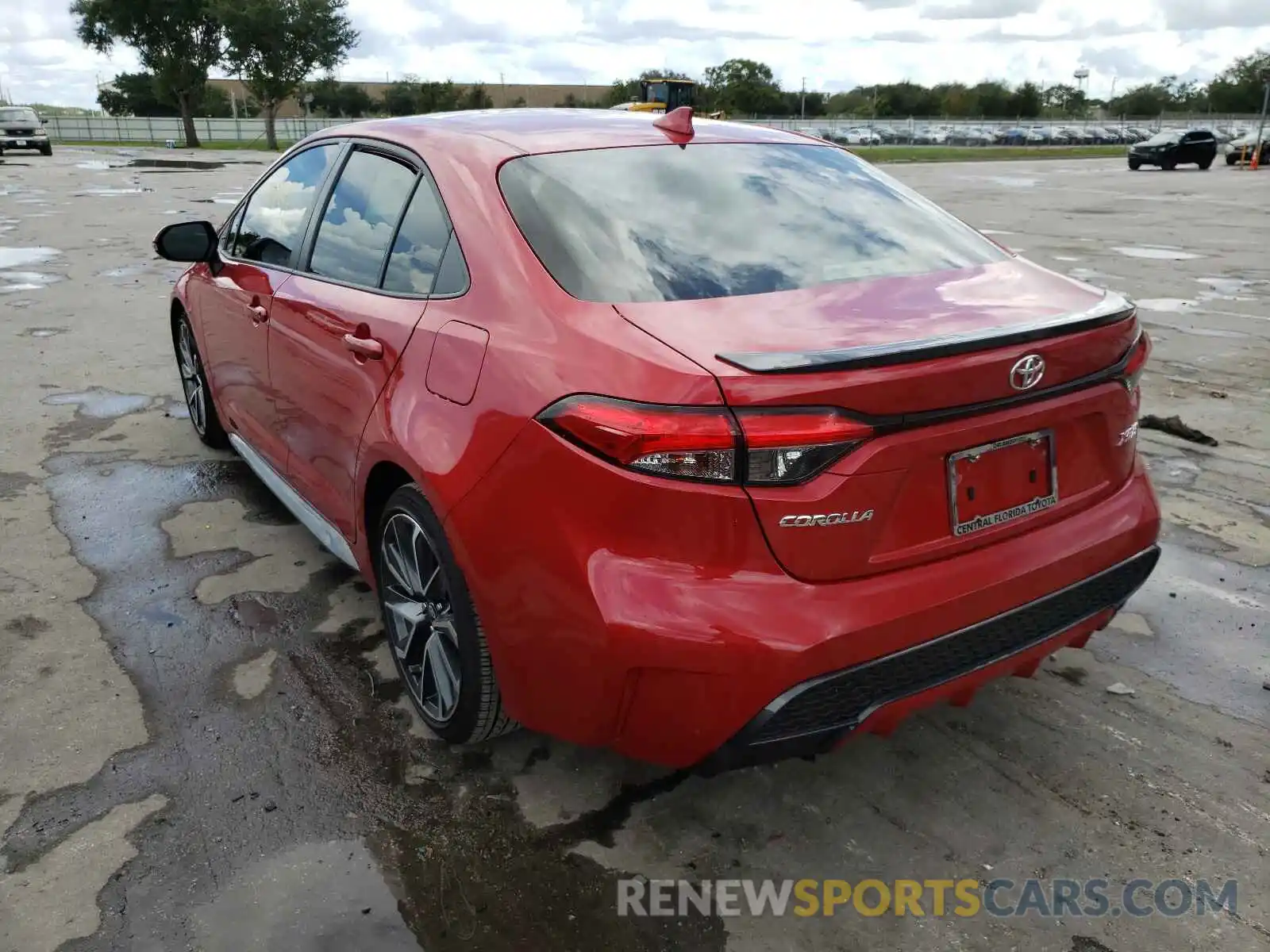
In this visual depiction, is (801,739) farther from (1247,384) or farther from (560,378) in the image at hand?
(1247,384)

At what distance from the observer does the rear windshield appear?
2480 mm

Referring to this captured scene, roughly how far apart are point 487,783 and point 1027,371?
1.73 m

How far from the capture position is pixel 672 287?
2.43 metres

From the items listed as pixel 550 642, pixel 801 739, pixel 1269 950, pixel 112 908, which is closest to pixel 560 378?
pixel 550 642

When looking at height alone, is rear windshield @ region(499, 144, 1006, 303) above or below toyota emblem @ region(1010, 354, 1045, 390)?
above

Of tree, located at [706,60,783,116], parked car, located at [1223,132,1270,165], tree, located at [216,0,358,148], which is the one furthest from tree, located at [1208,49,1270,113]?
tree, located at [216,0,358,148]

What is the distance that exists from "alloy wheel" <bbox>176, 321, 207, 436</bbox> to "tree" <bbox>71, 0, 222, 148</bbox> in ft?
169

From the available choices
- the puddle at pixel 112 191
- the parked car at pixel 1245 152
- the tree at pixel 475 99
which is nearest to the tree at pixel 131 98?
the tree at pixel 475 99

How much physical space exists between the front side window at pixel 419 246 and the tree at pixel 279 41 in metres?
52.5

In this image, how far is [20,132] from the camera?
37500 millimetres

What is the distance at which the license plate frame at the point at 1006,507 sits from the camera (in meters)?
2.22

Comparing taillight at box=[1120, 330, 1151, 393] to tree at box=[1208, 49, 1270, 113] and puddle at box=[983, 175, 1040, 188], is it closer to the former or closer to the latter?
puddle at box=[983, 175, 1040, 188]

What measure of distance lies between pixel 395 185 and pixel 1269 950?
299cm

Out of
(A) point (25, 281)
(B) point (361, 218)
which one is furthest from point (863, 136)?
(B) point (361, 218)
